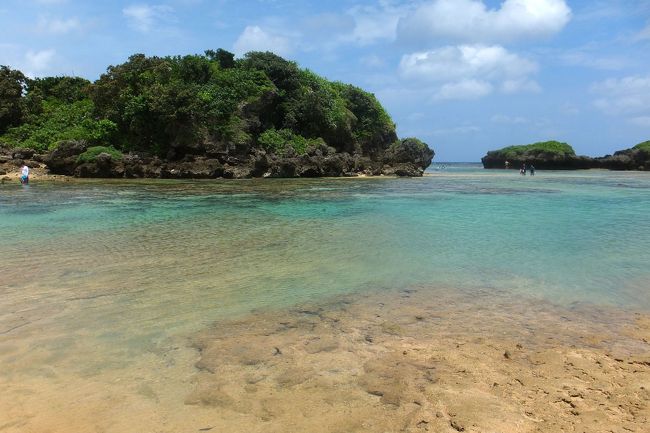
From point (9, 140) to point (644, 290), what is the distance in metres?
39.2

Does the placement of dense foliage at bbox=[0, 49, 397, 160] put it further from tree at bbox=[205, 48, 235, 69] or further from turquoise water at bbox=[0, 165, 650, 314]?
turquoise water at bbox=[0, 165, 650, 314]

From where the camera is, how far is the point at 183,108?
104ft

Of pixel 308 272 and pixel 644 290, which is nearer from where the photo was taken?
pixel 644 290

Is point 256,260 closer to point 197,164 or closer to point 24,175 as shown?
point 24,175

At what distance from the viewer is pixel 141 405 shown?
344cm

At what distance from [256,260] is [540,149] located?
78020 mm

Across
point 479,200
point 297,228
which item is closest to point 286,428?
point 297,228

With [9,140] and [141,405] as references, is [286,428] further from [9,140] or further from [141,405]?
[9,140]

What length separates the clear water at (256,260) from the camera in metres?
5.45

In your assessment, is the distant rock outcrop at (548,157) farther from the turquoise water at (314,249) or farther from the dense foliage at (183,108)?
the turquoise water at (314,249)

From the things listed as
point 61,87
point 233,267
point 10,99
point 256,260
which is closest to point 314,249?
point 256,260

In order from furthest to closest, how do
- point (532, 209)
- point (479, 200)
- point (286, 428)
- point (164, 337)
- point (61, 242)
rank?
point (479, 200), point (532, 209), point (61, 242), point (164, 337), point (286, 428)

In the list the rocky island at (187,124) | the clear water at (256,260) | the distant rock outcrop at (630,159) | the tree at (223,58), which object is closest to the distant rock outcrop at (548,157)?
the distant rock outcrop at (630,159)

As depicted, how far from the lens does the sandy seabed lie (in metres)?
3.25
